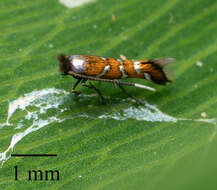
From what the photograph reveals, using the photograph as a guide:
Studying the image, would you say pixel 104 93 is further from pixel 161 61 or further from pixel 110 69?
pixel 161 61

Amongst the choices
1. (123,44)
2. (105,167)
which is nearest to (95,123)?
(105,167)

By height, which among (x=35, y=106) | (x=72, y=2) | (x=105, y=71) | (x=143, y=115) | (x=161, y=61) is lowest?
(x=143, y=115)

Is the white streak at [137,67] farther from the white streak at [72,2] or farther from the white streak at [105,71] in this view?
the white streak at [72,2]

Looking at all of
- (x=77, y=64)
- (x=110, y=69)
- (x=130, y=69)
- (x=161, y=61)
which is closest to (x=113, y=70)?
(x=110, y=69)

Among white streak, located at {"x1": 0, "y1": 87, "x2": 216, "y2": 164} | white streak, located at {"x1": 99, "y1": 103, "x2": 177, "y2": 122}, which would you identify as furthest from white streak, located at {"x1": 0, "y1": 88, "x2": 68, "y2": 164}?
white streak, located at {"x1": 99, "y1": 103, "x2": 177, "y2": 122}

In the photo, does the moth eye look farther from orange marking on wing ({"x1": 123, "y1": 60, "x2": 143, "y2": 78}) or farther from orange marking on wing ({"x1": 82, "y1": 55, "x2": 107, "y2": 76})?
orange marking on wing ({"x1": 123, "y1": 60, "x2": 143, "y2": 78})

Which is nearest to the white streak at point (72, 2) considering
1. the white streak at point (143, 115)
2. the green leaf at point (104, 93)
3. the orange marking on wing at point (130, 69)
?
the green leaf at point (104, 93)
